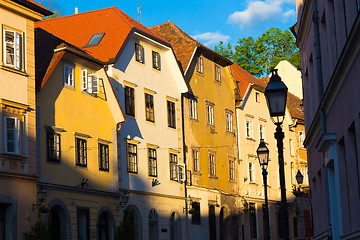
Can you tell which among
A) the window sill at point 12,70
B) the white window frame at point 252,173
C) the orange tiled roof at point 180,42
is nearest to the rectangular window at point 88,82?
the window sill at point 12,70

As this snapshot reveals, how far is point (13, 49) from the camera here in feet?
84.6

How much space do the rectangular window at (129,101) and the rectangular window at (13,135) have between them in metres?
10.8

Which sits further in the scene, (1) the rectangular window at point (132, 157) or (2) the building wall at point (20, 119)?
(1) the rectangular window at point (132, 157)

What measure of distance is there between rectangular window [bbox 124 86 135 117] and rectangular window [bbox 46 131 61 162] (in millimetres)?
7219

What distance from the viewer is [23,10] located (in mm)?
26266

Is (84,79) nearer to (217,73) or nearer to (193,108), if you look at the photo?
(193,108)

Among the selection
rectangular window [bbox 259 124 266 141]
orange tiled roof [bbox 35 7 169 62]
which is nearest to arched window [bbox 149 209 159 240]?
orange tiled roof [bbox 35 7 169 62]

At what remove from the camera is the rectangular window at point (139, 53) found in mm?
37469

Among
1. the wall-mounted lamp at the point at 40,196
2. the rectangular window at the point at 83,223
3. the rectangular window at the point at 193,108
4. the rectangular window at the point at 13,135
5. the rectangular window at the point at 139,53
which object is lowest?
the rectangular window at the point at 83,223

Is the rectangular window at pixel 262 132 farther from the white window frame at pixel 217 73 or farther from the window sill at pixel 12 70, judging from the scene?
the window sill at pixel 12 70

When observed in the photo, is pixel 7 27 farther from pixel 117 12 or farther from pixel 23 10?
pixel 117 12

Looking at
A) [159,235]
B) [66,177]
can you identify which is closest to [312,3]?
[66,177]

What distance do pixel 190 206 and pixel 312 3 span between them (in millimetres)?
23849

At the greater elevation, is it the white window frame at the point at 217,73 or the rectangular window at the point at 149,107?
the white window frame at the point at 217,73
